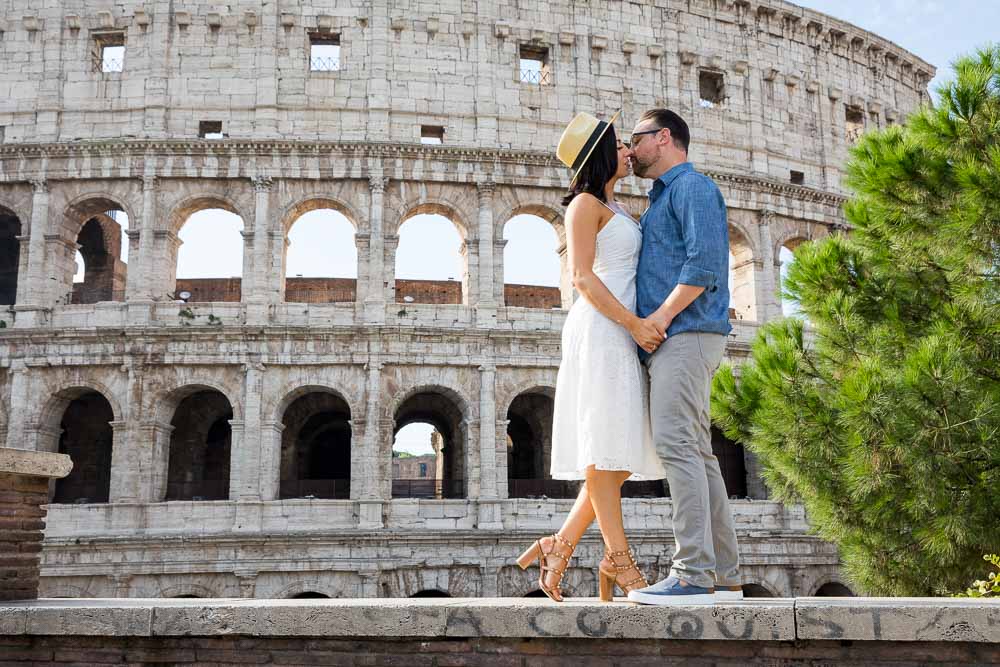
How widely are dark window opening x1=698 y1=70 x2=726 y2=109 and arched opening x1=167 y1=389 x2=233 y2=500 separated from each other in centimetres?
1327

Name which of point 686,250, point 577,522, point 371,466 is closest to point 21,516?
point 577,522

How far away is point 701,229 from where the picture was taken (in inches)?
164

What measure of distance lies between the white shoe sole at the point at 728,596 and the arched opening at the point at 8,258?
74.6 ft

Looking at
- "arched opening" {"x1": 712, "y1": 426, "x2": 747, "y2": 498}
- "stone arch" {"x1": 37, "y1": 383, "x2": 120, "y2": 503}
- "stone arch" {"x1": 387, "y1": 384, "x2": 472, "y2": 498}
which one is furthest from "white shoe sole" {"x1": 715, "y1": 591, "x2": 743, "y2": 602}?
"stone arch" {"x1": 37, "y1": 383, "x2": 120, "y2": 503}

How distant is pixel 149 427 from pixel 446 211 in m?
7.46

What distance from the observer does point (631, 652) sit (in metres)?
3.74

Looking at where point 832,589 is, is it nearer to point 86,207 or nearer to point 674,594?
point 86,207

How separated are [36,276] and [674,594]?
1852cm

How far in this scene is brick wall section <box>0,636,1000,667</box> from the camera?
3.62 meters

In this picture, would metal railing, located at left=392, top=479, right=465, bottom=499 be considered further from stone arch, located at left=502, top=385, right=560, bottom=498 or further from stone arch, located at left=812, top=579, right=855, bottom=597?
stone arch, located at left=812, top=579, right=855, bottom=597

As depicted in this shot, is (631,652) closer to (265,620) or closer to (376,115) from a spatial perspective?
(265,620)

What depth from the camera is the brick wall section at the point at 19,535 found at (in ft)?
17.9

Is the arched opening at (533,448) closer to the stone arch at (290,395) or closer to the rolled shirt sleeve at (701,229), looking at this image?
the stone arch at (290,395)

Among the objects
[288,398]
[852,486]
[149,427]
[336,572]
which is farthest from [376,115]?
[852,486]
